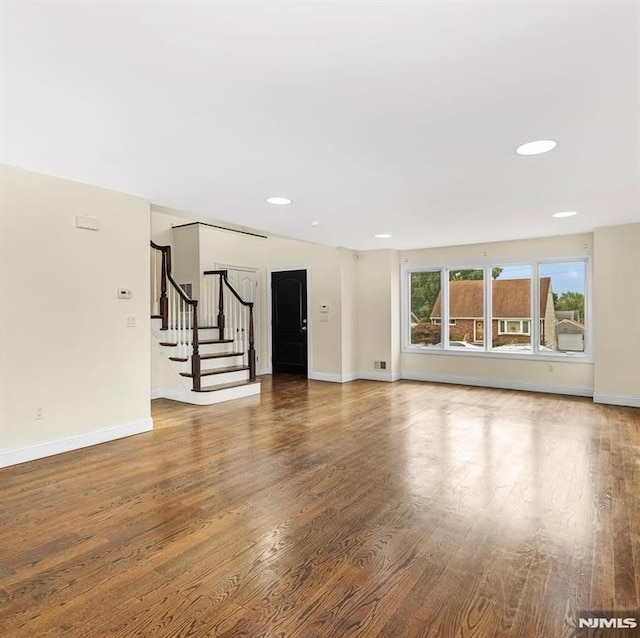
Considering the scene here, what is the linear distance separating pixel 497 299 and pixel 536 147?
15.0 feet

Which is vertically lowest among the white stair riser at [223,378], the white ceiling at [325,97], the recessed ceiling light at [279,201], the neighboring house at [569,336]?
the white stair riser at [223,378]

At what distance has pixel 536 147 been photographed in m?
3.13

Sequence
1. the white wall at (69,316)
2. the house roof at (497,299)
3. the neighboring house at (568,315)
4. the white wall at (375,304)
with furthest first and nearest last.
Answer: the house roof at (497,299), the white wall at (375,304), the neighboring house at (568,315), the white wall at (69,316)

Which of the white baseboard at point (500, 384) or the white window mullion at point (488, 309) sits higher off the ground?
the white window mullion at point (488, 309)

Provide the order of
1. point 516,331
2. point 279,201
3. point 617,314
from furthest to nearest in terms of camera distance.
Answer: point 516,331
point 617,314
point 279,201

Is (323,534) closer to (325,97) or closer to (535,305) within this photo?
(325,97)

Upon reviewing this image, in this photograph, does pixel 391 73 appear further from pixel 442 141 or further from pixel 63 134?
pixel 63 134

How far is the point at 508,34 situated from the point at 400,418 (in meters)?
4.20

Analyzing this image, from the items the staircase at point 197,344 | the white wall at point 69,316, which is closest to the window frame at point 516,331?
the staircase at point 197,344

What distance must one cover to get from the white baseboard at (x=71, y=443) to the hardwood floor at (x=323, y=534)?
0.10 m

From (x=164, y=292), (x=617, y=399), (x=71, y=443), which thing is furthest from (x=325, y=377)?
(x=71, y=443)

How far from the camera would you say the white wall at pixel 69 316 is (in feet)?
11.8

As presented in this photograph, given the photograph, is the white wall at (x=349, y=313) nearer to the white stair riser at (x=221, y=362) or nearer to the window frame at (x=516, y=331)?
the white stair riser at (x=221, y=362)

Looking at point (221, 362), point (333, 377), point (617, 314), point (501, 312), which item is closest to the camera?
point (617, 314)
